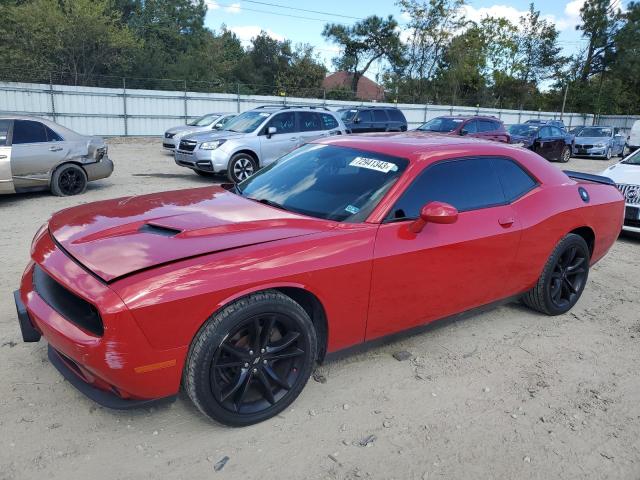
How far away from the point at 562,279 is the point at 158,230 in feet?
11.6

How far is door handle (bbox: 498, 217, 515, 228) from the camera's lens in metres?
3.79

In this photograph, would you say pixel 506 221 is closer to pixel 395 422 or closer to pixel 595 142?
pixel 395 422

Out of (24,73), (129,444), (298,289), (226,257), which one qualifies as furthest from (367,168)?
(24,73)

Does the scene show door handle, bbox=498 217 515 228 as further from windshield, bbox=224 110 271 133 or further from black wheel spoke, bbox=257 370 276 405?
windshield, bbox=224 110 271 133

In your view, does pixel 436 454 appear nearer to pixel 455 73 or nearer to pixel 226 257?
pixel 226 257

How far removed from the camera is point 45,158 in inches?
344

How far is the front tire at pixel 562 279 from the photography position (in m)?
4.37

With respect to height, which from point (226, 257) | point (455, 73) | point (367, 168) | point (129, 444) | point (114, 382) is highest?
point (455, 73)

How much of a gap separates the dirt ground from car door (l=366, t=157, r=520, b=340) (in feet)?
1.25

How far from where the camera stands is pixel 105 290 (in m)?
2.39

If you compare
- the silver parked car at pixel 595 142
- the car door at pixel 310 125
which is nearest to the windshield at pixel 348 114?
the car door at pixel 310 125

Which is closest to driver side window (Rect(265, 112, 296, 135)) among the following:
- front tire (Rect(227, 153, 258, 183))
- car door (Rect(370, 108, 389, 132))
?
front tire (Rect(227, 153, 258, 183))

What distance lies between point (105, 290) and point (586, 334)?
383 cm

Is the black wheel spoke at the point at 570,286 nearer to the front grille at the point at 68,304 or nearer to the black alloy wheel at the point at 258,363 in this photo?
the black alloy wheel at the point at 258,363
